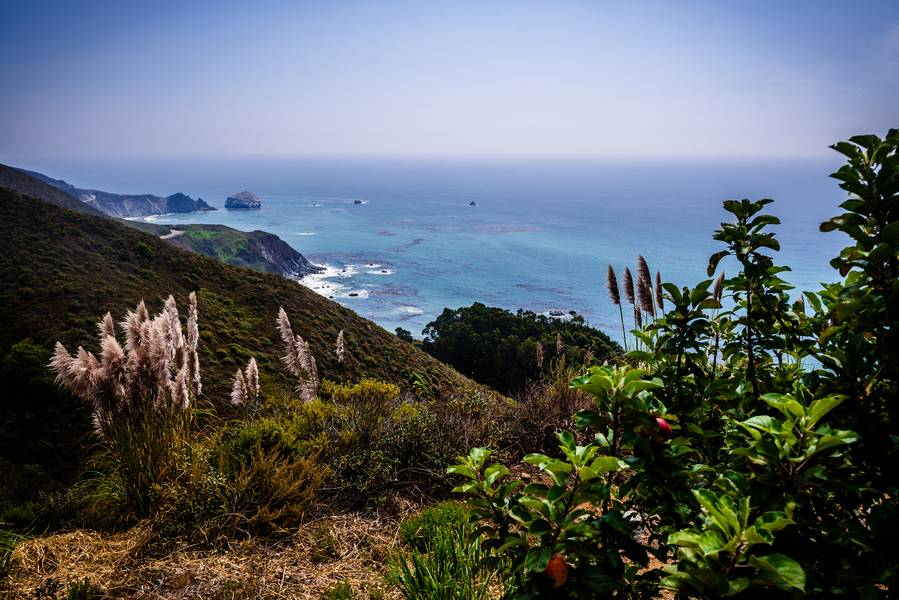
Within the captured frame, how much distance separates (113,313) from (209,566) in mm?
19959

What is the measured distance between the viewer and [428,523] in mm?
3508

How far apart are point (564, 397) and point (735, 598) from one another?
447 cm

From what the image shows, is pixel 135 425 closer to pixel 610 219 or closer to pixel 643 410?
pixel 643 410

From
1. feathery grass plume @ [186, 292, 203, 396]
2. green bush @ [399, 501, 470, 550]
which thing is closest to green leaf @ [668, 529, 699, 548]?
green bush @ [399, 501, 470, 550]

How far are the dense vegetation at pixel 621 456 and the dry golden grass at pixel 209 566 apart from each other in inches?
3.0

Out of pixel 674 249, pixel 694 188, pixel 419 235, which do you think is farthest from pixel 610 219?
pixel 694 188

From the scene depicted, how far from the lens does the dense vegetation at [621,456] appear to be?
1.19 m

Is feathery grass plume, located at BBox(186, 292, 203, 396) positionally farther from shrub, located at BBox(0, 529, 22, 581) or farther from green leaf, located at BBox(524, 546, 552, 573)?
green leaf, located at BBox(524, 546, 552, 573)

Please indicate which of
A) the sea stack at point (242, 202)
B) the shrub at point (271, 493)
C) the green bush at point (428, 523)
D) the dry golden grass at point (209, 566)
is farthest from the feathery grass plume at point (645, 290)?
the sea stack at point (242, 202)

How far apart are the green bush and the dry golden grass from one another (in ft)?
0.41

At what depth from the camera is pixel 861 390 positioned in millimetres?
1490

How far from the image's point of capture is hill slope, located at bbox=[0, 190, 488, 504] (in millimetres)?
14875

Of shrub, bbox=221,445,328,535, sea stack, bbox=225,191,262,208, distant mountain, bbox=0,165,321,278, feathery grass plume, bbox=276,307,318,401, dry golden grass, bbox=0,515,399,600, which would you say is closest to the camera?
dry golden grass, bbox=0,515,399,600

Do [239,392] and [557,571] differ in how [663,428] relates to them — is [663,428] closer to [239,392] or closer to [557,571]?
[557,571]
